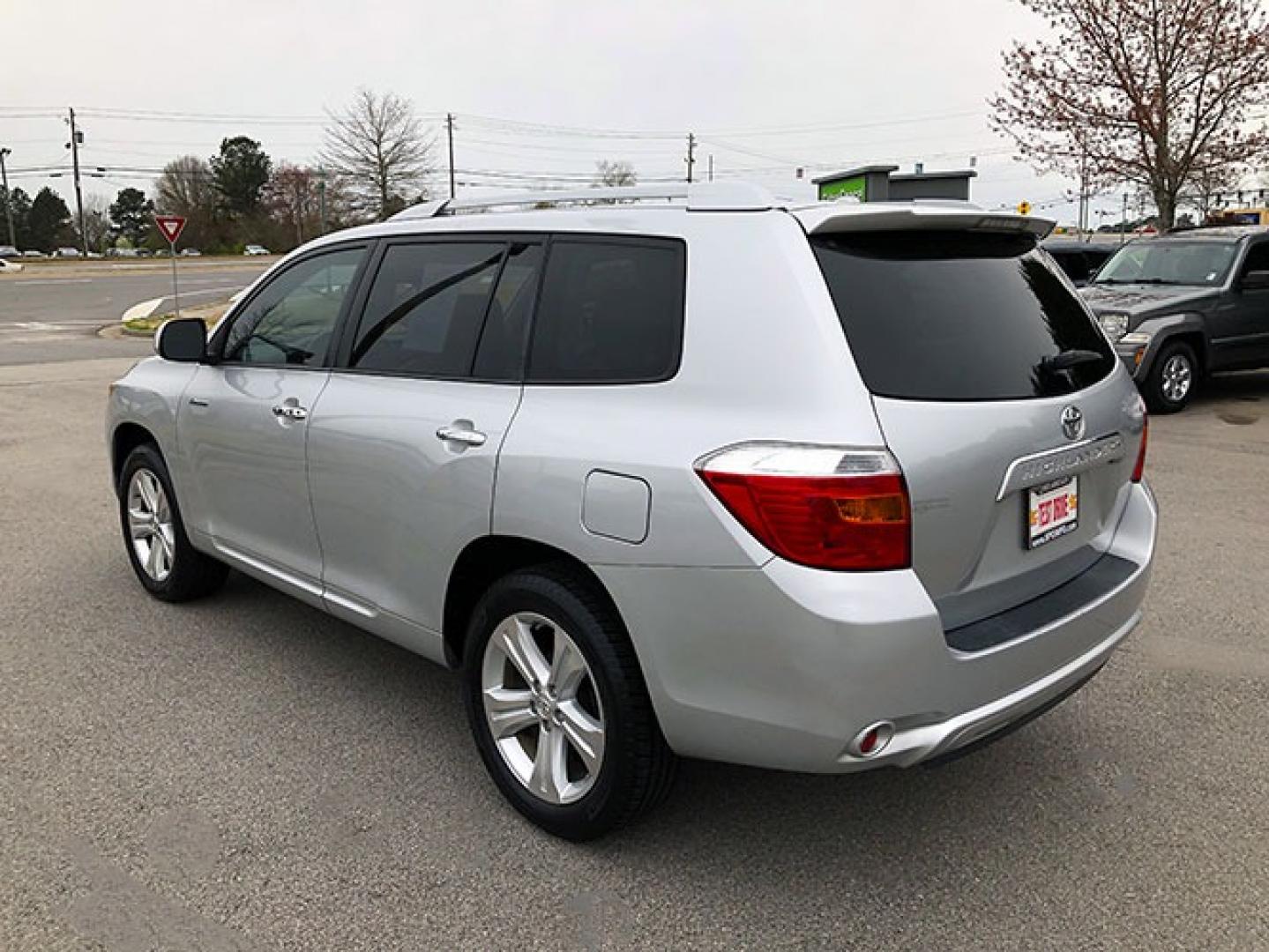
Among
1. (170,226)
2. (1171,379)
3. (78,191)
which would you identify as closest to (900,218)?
(1171,379)

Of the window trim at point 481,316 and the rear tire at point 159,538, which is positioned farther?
the rear tire at point 159,538

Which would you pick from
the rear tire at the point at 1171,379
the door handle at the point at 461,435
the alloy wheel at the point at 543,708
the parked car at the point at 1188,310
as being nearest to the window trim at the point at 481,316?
the door handle at the point at 461,435

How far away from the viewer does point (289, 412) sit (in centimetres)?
374

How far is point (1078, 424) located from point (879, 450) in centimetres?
81

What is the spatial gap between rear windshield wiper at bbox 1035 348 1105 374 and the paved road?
54.3ft

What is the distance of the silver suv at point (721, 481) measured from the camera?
237cm

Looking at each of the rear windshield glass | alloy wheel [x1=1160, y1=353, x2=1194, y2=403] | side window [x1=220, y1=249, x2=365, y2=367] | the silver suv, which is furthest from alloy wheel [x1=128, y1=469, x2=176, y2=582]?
alloy wheel [x1=1160, y1=353, x2=1194, y2=403]

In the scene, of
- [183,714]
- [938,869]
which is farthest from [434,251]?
[938,869]

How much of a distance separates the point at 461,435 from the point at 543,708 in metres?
0.80

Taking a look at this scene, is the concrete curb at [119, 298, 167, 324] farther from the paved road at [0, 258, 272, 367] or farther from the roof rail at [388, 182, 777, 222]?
the roof rail at [388, 182, 777, 222]

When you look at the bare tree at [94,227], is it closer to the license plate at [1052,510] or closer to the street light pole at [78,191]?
the street light pole at [78,191]

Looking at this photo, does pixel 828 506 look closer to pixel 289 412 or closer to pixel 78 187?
pixel 289 412

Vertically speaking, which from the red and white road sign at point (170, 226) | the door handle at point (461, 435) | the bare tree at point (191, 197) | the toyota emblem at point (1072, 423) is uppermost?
the bare tree at point (191, 197)

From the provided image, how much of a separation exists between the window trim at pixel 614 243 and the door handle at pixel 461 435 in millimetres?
201
